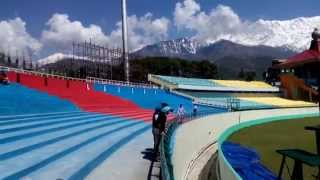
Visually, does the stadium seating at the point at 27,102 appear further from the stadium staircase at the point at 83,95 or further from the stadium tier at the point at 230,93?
the stadium tier at the point at 230,93

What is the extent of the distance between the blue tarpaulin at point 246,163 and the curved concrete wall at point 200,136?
4.23ft

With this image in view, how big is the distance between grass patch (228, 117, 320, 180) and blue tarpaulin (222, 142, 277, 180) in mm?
344

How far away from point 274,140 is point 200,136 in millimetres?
5191

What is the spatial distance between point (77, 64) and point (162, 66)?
154ft

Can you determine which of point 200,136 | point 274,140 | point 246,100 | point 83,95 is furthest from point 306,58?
point 200,136

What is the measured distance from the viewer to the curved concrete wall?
14.2m

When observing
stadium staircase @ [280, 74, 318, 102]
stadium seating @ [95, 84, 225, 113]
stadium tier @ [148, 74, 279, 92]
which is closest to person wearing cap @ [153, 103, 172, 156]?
stadium seating @ [95, 84, 225, 113]

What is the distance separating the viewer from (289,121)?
3809 cm

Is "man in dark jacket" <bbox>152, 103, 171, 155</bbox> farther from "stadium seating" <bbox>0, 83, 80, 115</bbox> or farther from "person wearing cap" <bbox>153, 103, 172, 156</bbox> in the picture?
"stadium seating" <bbox>0, 83, 80, 115</bbox>

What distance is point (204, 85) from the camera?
54219mm

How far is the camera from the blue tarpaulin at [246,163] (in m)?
15.1

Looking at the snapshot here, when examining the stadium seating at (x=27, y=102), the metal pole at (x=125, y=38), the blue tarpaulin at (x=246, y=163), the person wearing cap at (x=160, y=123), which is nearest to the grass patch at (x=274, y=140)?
the blue tarpaulin at (x=246, y=163)

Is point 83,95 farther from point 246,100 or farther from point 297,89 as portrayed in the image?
point 297,89

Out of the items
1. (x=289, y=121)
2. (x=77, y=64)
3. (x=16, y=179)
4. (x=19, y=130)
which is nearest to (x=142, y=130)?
(x=19, y=130)
